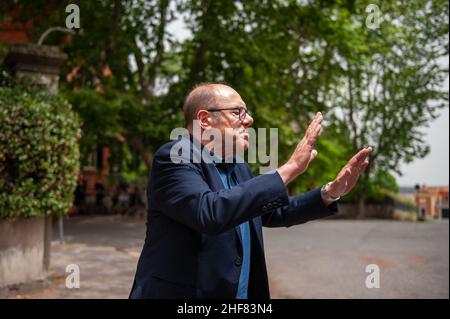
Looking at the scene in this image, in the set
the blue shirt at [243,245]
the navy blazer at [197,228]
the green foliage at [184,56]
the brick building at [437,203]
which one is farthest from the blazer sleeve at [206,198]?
the brick building at [437,203]

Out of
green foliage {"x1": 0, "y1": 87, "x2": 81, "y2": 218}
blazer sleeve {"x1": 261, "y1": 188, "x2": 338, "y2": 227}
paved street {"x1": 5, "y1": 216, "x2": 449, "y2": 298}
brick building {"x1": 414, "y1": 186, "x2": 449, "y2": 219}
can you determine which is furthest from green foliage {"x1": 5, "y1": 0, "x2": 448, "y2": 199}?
brick building {"x1": 414, "y1": 186, "x2": 449, "y2": 219}

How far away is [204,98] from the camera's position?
2.25 metres

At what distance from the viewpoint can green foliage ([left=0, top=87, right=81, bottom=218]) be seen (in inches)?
281

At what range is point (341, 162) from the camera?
Answer: 109 feet

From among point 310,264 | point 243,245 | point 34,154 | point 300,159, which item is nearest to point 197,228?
point 243,245

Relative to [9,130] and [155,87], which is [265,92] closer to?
[155,87]

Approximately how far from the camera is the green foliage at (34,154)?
7.13m

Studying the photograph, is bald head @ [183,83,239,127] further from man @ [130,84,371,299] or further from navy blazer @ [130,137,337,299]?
navy blazer @ [130,137,337,299]

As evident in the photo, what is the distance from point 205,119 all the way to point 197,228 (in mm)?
512

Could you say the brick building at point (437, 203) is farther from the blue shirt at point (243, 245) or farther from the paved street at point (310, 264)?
the blue shirt at point (243, 245)

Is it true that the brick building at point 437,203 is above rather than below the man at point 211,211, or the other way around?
below

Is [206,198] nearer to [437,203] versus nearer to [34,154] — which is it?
[34,154]

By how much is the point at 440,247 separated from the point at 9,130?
1166 centimetres
